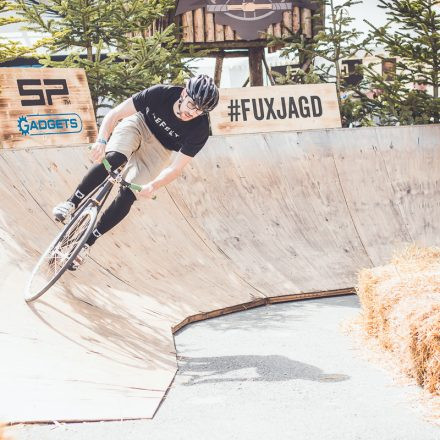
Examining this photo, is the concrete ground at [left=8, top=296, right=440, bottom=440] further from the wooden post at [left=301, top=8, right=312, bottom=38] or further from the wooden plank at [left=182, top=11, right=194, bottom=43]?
the wooden post at [left=301, top=8, right=312, bottom=38]

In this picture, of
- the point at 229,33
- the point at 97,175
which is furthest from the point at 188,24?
the point at 97,175

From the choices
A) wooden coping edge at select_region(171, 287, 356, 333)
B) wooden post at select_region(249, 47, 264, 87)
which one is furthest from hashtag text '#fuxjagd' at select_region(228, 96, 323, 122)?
wooden post at select_region(249, 47, 264, 87)

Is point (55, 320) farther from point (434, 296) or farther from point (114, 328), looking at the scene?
point (434, 296)

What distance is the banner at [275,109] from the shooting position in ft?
35.0

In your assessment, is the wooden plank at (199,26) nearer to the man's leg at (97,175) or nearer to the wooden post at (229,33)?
the wooden post at (229,33)

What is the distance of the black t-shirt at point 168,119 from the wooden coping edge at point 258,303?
1797mm

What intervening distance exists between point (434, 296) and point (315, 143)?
5476mm

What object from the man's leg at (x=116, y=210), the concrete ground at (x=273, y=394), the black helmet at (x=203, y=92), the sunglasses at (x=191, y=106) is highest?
the black helmet at (x=203, y=92)

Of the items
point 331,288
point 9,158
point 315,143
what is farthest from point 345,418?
point 315,143

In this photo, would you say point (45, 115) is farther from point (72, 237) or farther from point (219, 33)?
point (219, 33)

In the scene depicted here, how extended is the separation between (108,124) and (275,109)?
16.5 feet

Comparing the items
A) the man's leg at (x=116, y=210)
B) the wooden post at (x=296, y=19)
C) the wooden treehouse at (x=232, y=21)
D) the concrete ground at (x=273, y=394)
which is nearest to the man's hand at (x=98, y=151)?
the man's leg at (x=116, y=210)

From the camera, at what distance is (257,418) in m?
4.61

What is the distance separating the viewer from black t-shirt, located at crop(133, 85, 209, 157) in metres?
6.35
